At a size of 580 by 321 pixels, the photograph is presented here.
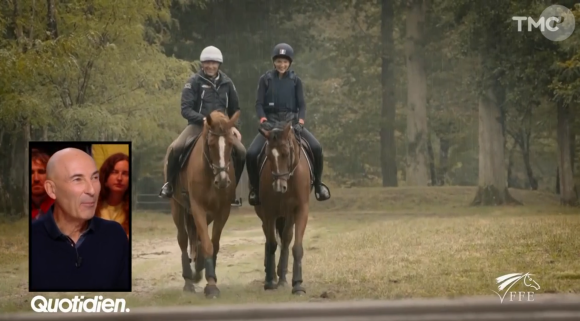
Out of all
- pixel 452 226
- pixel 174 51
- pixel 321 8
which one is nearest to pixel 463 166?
pixel 452 226

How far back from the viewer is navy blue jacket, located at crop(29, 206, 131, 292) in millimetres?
10922

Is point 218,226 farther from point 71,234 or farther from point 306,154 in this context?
point 71,234

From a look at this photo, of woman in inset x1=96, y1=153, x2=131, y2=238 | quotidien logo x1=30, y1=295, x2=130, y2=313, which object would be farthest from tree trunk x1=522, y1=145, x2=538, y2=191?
quotidien logo x1=30, y1=295, x2=130, y2=313

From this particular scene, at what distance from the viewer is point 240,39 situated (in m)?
11.6

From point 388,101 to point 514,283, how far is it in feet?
7.99

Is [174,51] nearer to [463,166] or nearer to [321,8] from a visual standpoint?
[321,8]

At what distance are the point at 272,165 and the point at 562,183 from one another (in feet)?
11.2

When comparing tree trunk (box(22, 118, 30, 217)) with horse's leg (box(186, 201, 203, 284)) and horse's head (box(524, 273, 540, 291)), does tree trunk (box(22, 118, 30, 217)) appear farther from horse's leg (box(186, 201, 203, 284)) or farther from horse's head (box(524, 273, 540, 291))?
horse's head (box(524, 273, 540, 291))

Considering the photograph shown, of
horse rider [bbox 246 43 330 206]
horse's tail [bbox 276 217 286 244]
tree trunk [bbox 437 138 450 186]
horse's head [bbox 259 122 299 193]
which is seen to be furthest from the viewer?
tree trunk [bbox 437 138 450 186]

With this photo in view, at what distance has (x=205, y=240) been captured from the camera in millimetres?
10984

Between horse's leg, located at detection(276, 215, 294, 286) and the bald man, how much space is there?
177 cm

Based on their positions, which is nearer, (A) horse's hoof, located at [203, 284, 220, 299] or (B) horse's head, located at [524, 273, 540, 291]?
(A) horse's hoof, located at [203, 284, 220, 299]

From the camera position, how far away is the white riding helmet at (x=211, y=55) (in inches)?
448

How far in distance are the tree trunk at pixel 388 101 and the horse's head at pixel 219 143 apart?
2.01m
